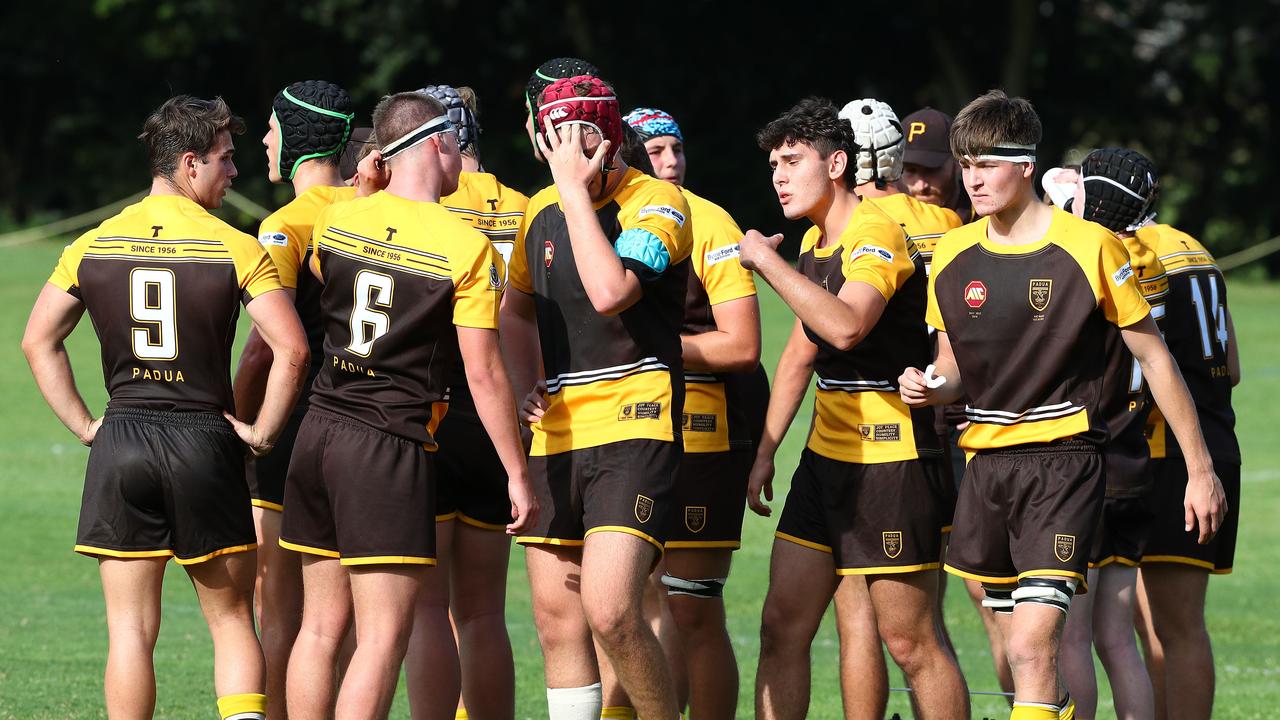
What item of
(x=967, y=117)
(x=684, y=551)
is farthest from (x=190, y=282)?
(x=967, y=117)

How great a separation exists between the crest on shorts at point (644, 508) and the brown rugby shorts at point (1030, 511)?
1.13 metres

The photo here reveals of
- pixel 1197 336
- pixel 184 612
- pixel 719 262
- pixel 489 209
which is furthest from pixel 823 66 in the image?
pixel 719 262

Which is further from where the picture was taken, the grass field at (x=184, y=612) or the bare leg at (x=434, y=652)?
the grass field at (x=184, y=612)

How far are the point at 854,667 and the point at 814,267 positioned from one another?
59.7 inches

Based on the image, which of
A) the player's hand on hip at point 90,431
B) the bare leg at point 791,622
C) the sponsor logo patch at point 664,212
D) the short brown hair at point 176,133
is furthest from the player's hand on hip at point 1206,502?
the player's hand on hip at point 90,431

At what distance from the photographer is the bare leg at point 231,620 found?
5961mm

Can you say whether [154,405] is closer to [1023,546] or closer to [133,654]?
[133,654]

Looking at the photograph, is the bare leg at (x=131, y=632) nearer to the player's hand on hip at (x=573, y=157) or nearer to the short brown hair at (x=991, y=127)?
the player's hand on hip at (x=573, y=157)

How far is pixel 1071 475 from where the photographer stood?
574 centimetres

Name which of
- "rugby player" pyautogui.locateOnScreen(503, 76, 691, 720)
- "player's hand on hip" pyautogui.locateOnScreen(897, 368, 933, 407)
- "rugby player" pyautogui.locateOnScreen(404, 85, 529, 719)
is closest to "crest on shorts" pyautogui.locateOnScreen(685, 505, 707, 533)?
"rugby player" pyautogui.locateOnScreen(404, 85, 529, 719)

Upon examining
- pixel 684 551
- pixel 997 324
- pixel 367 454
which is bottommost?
pixel 684 551

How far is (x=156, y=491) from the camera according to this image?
19.3ft

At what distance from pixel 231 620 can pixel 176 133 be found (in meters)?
1.73

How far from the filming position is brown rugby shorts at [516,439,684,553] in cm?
568
